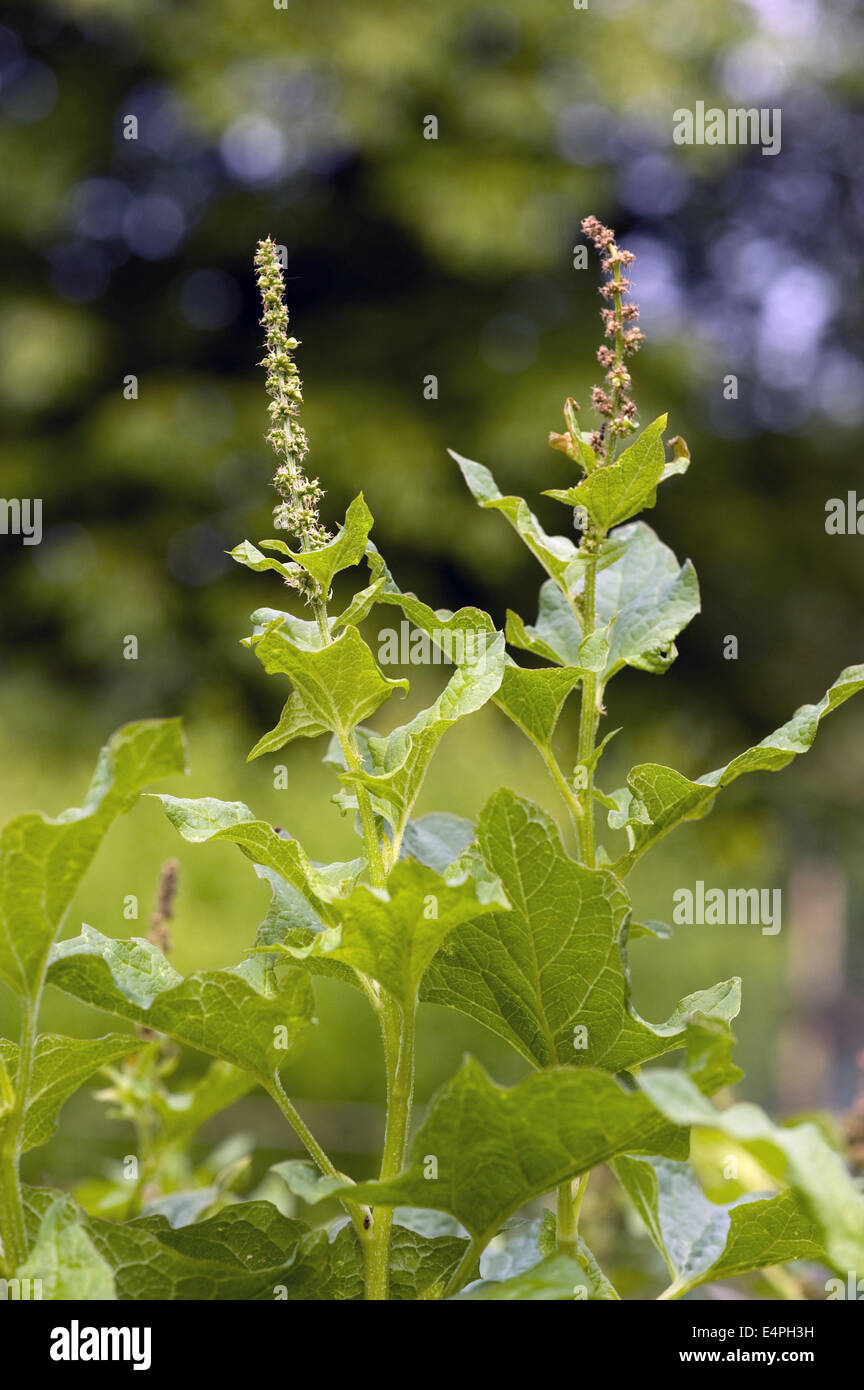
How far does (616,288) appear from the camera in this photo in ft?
1.61

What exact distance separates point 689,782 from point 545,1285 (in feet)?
0.66

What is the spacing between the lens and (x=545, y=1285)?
37cm

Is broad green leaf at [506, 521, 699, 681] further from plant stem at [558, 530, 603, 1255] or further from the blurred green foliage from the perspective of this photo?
the blurred green foliage

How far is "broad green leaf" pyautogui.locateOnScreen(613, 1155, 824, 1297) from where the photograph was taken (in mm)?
421

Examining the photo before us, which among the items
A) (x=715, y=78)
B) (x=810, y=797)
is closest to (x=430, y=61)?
(x=715, y=78)

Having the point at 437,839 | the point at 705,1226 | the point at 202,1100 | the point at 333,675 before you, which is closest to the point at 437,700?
the point at 333,675

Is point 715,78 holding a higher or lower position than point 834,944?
higher

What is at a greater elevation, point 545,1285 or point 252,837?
point 252,837

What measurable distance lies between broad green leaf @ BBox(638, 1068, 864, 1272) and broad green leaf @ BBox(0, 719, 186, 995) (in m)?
0.17

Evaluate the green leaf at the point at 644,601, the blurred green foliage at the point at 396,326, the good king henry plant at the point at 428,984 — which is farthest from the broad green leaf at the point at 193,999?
the blurred green foliage at the point at 396,326

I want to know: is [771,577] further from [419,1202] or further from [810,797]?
[419,1202]

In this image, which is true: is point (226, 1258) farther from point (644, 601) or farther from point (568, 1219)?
point (644, 601)

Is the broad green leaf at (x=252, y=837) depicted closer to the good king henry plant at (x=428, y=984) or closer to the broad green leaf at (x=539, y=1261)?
the good king henry plant at (x=428, y=984)

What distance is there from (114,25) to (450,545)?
416 cm
